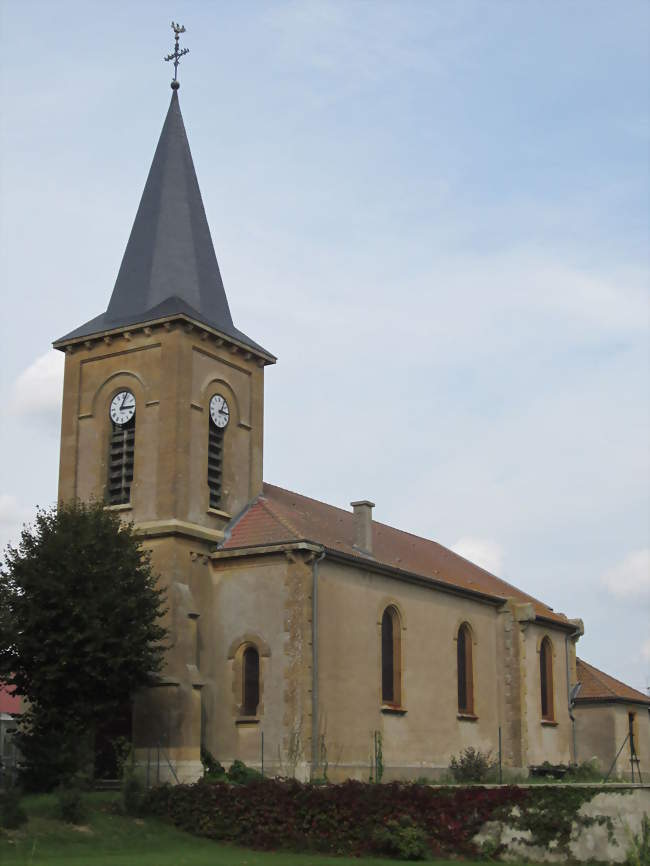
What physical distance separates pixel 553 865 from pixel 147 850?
326 inches

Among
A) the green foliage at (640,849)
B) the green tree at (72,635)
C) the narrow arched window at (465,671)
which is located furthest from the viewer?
the narrow arched window at (465,671)

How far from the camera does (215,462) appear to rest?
34156mm

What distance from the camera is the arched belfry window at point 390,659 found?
3400 cm

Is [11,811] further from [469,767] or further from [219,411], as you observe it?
[469,767]

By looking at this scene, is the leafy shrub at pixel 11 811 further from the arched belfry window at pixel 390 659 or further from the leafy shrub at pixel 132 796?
the arched belfry window at pixel 390 659

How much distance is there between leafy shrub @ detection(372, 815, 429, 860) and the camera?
23.2 m

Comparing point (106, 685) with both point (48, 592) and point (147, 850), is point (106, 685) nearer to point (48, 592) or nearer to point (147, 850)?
point (48, 592)

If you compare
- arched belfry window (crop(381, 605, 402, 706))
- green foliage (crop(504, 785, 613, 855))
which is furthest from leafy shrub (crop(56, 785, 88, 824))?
arched belfry window (crop(381, 605, 402, 706))

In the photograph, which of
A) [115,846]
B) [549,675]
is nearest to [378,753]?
[115,846]

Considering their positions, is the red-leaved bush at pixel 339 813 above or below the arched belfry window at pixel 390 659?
below

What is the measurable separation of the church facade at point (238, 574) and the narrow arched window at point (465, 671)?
63 mm

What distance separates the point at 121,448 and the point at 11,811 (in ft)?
43.7

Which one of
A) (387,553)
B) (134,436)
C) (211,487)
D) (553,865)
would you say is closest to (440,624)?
(387,553)

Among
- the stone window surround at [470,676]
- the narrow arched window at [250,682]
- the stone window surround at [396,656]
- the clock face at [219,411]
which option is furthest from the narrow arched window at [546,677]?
the clock face at [219,411]
